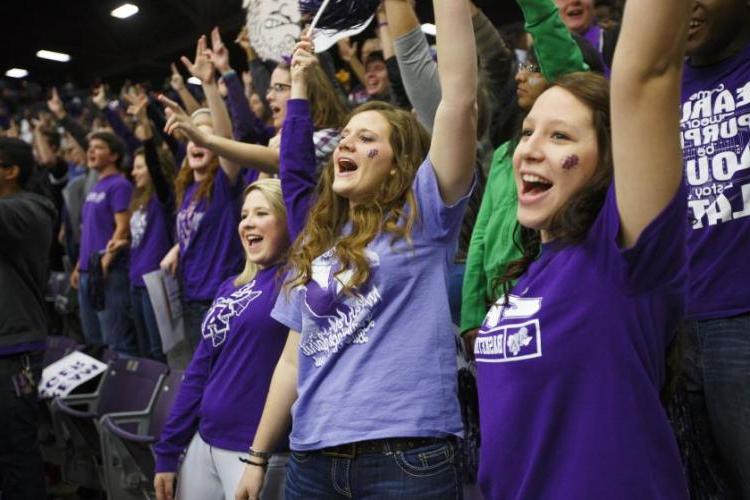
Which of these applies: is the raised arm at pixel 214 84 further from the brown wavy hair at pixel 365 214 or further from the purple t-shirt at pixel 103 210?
the purple t-shirt at pixel 103 210

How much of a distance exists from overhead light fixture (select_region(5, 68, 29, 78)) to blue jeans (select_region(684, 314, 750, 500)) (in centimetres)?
1245

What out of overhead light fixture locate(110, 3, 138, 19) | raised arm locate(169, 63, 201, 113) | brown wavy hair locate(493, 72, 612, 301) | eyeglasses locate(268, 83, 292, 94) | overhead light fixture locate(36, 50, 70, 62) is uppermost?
overhead light fixture locate(110, 3, 138, 19)

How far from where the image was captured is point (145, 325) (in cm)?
457

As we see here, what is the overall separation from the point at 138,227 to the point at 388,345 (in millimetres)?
3206

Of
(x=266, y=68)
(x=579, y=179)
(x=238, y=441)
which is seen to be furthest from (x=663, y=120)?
(x=266, y=68)

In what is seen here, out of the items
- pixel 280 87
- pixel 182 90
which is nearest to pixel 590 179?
pixel 280 87

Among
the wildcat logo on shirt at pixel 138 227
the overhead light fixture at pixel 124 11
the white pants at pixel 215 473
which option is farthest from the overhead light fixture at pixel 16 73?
the white pants at pixel 215 473

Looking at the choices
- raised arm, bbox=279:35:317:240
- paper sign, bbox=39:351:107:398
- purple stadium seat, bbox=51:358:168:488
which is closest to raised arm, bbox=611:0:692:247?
raised arm, bbox=279:35:317:240

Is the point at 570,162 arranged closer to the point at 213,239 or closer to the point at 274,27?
the point at 274,27

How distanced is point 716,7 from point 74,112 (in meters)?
9.85

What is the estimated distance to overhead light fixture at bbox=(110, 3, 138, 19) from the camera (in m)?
10.8

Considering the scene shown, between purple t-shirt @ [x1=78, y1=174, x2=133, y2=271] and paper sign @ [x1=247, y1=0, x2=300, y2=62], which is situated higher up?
paper sign @ [x1=247, y1=0, x2=300, y2=62]

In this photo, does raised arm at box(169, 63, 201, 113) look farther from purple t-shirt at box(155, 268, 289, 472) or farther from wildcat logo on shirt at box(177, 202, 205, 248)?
purple t-shirt at box(155, 268, 289, 472)

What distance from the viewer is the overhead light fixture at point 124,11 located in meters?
10.8
